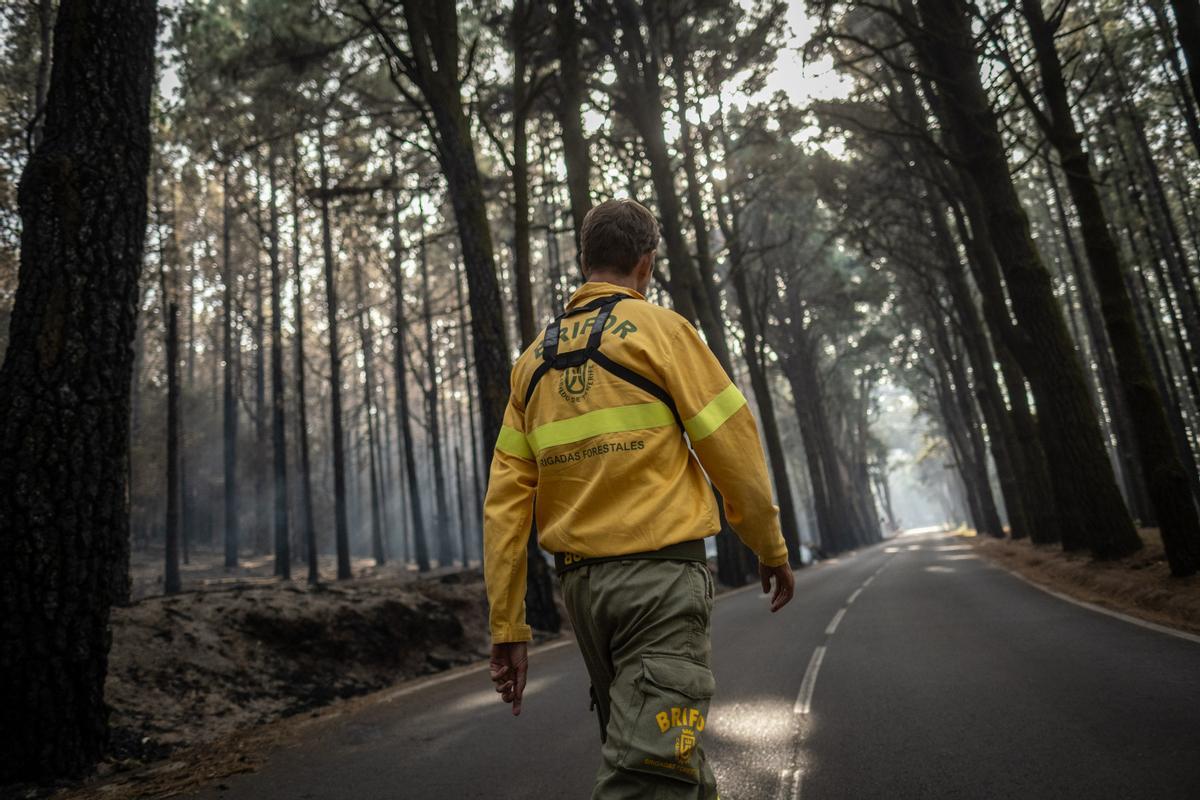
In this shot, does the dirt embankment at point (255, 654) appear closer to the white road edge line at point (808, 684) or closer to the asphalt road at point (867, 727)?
the asphalt road at point (867, 727)

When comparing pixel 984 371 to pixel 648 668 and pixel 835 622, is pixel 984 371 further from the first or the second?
pixel 648 668

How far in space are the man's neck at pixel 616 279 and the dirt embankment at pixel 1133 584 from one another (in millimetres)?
6342

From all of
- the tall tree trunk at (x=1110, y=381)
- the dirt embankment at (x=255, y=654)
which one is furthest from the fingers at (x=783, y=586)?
the tall tree trunk at (x=1110, y=381)

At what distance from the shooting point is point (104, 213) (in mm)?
4922

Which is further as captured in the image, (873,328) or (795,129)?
(873,328)

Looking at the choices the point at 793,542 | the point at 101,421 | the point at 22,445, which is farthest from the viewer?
the point at 793,542

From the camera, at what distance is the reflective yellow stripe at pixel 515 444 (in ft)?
7.60

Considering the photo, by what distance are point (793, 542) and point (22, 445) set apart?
733 inches

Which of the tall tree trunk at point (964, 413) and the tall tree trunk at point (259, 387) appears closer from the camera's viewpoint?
the tall tree trunk at point (259, 387)

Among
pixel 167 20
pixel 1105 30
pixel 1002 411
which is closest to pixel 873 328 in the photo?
pixel 1002 411

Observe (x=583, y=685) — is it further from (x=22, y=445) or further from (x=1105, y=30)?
(x=1105, y=30)

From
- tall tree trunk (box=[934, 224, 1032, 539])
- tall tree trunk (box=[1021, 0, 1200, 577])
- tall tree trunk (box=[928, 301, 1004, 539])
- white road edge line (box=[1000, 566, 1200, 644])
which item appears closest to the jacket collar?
white road edge line (box=[1000, 566, 1200, 644])

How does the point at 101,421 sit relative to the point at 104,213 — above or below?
below

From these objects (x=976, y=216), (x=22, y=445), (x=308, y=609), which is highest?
(x=976, y=216)
